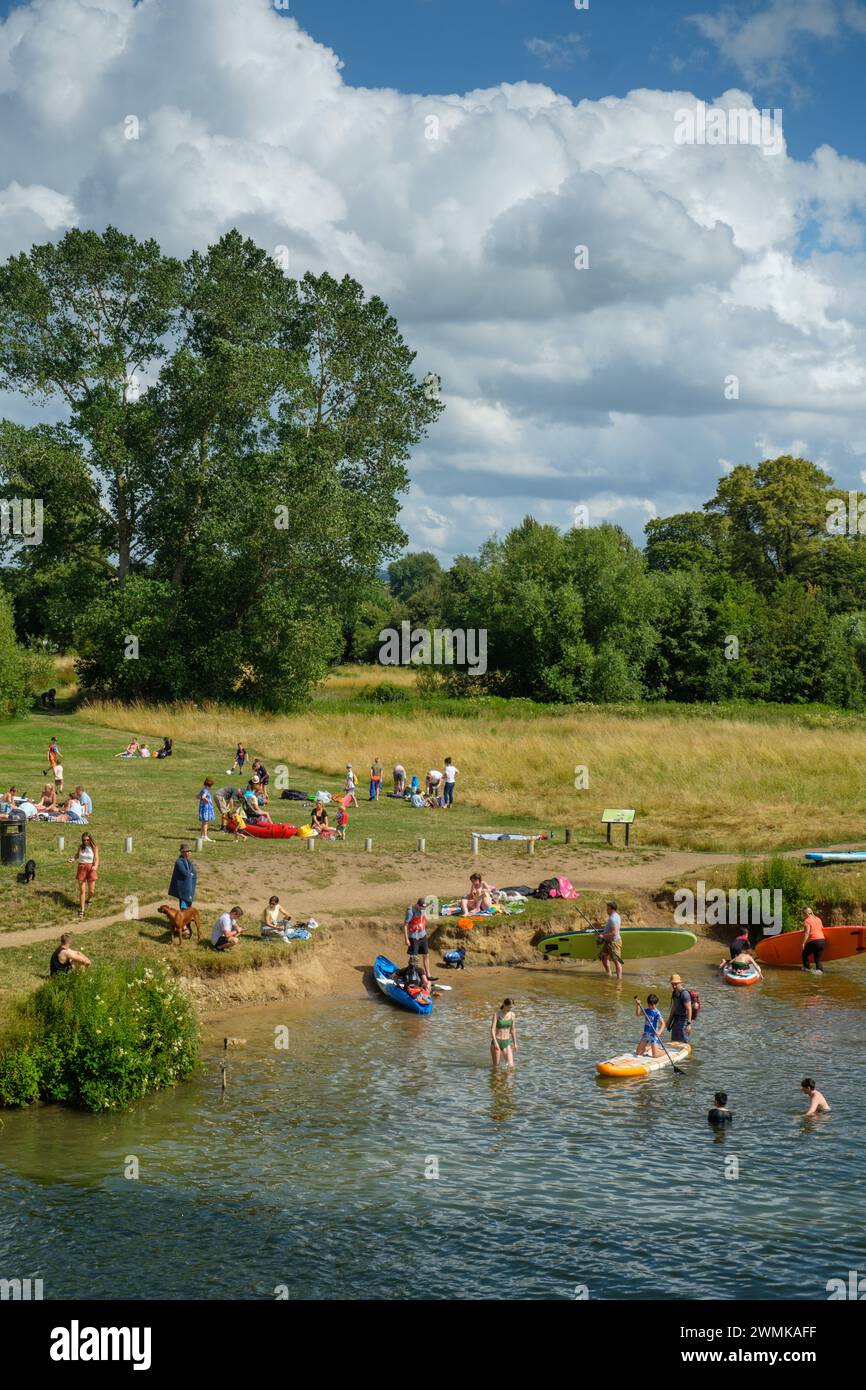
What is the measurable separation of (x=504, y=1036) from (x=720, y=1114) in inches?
193

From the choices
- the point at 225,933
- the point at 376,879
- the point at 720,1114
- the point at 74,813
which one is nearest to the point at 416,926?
the point at 225,933

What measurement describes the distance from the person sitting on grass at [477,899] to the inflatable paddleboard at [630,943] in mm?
1843

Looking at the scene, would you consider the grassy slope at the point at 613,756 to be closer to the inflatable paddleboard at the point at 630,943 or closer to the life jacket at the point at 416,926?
the inflatable paddleboard at the point at 630,943

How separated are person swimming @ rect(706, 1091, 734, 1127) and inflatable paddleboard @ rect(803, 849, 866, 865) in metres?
17.9

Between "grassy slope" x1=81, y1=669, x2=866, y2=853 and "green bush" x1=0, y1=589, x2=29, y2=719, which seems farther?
"green bush" x1=0, y1=589, x2=29, y2=719

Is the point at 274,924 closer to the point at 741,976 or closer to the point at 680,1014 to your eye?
the point at 680,1014

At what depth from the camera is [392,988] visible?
97.7 ft

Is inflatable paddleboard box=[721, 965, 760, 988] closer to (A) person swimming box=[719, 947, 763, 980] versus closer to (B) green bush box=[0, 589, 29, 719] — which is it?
(A) person swimming box=[719, 947, 763, 980]

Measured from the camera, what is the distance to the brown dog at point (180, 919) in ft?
97.5

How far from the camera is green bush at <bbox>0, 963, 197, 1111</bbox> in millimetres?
22703

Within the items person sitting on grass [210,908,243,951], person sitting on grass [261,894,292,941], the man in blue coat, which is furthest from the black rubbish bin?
person sitting on grass [261,894,292,941]
